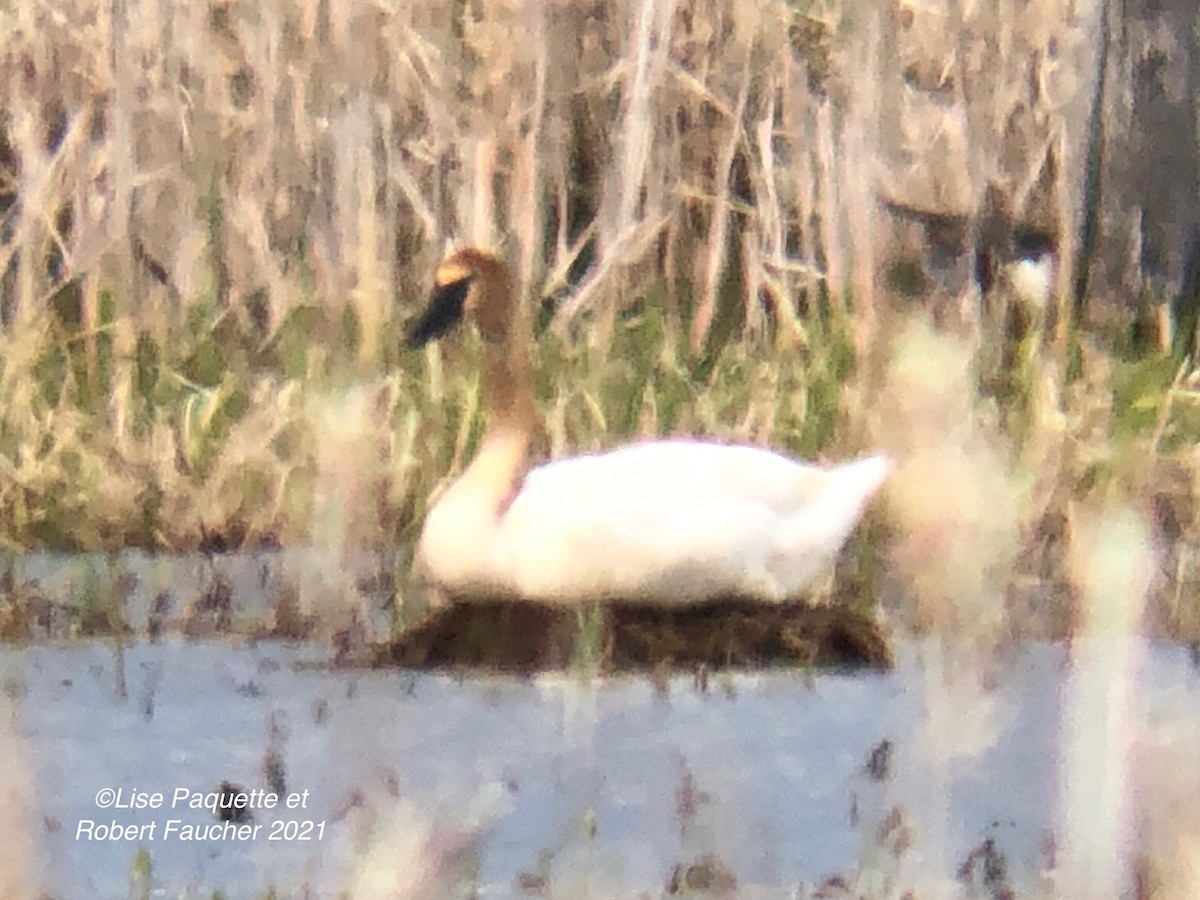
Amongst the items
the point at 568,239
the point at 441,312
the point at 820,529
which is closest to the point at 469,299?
the point at 441,312

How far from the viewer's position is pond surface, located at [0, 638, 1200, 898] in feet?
4.48

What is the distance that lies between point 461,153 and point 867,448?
0.59 metres

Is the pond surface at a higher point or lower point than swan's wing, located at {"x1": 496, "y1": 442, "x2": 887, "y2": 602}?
lower

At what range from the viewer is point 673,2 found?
2.18m

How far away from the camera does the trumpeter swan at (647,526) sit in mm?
1703

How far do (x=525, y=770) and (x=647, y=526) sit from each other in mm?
285

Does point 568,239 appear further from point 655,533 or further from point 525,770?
point 525,770

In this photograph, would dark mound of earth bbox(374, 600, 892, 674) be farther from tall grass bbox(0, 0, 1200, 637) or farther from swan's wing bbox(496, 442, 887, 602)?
tall grass bbox(0, 0, 1200, 637)

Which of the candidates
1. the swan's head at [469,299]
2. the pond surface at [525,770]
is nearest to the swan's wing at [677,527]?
the pond surface at [525,770]

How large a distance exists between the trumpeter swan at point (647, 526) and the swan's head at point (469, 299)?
191 millimetres

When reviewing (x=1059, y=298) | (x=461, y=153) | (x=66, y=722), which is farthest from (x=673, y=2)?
(x=66, y=722)

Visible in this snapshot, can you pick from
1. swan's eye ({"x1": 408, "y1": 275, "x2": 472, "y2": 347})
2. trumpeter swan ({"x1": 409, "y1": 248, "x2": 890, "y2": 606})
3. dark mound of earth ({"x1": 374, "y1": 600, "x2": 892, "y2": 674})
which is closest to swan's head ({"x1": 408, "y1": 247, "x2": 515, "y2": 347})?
swan's eye ({"x1": 408, "y1": 275, "x2": 472, "y2": 347})

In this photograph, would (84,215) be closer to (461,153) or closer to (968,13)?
(461,153)

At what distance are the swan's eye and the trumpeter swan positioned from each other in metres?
0.20
